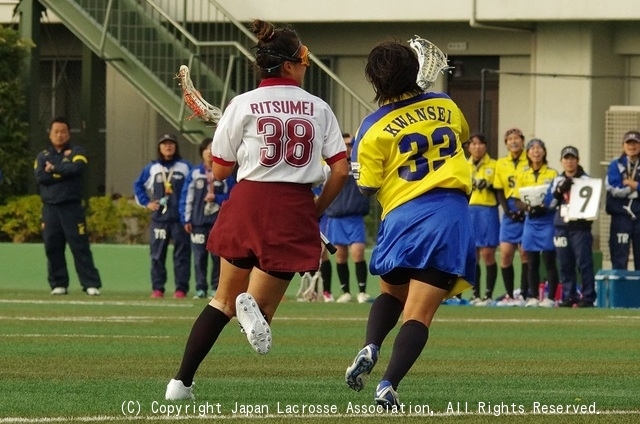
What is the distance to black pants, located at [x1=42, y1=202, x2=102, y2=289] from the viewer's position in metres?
21.3

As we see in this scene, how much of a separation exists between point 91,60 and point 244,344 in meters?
15.0

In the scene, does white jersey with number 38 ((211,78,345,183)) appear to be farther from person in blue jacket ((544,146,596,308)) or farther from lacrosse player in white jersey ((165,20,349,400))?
person in blue jacket ((544,146,596,308))

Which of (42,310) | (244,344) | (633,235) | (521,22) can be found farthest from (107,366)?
(521,22)

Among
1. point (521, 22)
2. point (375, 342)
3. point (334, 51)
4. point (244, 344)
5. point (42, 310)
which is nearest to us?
point (375, 342)

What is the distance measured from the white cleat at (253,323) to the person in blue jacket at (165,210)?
13.5 m

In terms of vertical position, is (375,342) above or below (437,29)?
below

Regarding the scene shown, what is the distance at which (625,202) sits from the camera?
69.2 feet

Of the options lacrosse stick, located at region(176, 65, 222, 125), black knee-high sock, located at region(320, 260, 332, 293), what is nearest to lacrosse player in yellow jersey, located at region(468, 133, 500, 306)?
black knee-high sock, located at region(320, 260, 332, 293)

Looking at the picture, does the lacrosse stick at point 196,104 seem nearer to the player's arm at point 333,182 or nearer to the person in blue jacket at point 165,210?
the player's arm at point 333,182

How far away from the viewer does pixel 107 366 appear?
11047mm

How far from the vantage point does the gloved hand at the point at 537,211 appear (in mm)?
21406

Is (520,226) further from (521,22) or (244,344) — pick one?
(244,344)

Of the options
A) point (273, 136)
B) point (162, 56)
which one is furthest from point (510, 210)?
point (273, 136)

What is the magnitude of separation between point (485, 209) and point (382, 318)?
1352 centimetres
